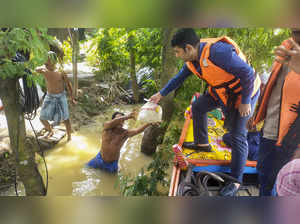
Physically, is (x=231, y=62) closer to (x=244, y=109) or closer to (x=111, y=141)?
(x=244, y=109)

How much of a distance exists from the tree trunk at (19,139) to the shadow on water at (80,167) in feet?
0.25

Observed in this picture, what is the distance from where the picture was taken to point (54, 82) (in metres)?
1.13

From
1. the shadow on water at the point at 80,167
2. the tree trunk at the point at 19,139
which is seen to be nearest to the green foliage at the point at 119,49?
the shadow on water at the point at 80,167

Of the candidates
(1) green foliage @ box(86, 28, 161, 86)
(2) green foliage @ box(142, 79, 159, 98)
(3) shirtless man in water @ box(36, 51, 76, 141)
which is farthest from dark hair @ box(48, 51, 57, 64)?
(2) green foliage @ box(142, 79, 159, 98)

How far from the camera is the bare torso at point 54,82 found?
112 centimetres

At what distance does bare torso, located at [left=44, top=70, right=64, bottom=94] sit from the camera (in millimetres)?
1115

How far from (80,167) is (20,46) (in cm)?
72

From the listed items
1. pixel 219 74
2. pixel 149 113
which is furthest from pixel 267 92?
pixel 149 113

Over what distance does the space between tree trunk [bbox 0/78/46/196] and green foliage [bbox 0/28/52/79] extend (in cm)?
18

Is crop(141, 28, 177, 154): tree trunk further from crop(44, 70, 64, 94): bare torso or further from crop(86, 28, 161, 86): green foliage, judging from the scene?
crop(44, 70, 64, 94): bare torso

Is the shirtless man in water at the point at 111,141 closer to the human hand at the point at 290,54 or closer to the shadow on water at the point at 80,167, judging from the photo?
the shadow on water at the point at 80,167
